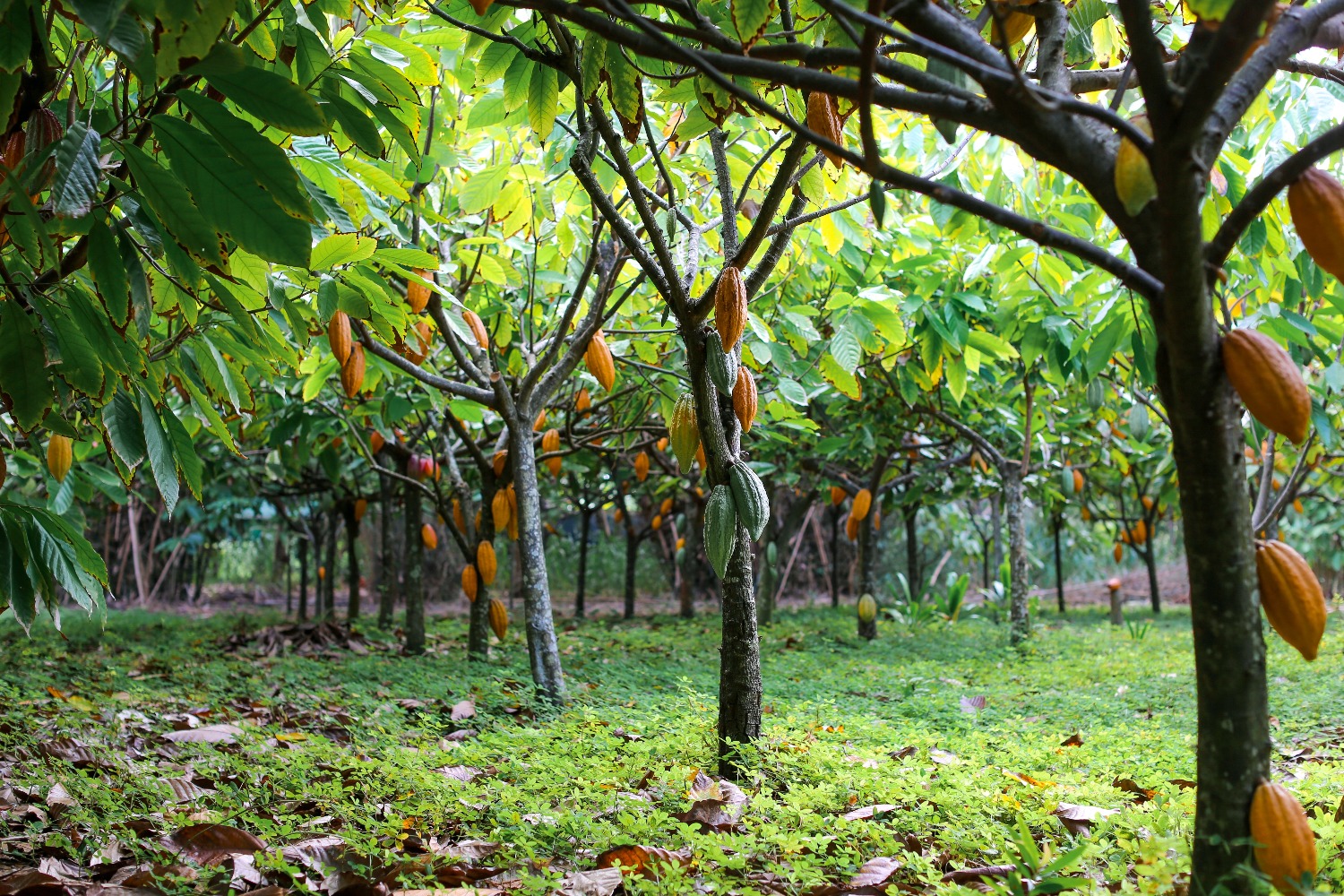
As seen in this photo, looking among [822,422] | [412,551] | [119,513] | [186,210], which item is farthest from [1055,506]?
[119,513]

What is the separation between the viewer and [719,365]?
1854 millimetres

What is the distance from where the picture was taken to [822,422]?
5.84 meters

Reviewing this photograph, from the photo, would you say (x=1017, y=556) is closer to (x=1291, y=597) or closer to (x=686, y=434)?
(x=686, y=434)

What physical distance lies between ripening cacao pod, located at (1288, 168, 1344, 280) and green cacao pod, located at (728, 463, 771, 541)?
0.99 m

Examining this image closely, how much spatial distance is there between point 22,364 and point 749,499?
120cm

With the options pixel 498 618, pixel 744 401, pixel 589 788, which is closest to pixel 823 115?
pixel 744 401

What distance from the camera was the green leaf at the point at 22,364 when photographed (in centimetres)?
125

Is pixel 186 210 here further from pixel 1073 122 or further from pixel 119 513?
pixel 119 513

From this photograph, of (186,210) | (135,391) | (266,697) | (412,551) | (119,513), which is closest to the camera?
(186,210)

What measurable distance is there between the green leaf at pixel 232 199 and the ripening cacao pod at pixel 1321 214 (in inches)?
43.6

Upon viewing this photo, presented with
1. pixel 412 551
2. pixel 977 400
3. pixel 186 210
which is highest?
pixel 977 400

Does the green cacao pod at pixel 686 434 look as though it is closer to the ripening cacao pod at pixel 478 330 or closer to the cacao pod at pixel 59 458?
the ripening cacao pod at pixel 478 330

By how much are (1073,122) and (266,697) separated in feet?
10.7

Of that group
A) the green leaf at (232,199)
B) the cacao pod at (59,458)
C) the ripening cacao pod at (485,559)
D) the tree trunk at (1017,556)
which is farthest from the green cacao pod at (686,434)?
the tree trunk at (1017,556)
